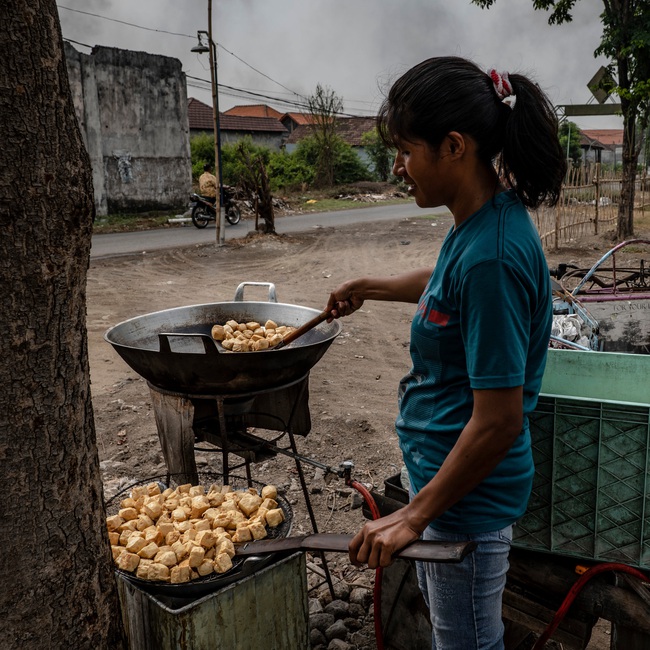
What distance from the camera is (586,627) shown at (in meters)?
1.88

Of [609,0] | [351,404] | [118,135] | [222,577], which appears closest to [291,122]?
[118,135]

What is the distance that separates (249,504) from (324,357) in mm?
4057

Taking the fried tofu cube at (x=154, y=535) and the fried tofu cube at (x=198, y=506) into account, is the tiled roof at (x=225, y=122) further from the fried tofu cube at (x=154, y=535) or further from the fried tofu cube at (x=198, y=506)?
the fried tofu cube at (x=154, y=535)

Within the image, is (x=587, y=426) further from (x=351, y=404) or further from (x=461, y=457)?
(x=351, y=404)

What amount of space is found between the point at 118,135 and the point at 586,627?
747 inches

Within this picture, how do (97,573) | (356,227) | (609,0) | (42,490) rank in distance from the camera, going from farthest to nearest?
(356,227) → (609,0) → (97,573) → (42,490)

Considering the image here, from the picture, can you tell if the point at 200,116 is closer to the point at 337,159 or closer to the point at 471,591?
the point at 337,159

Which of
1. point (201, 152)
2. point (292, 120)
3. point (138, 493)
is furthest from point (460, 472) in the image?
point (292, 120)

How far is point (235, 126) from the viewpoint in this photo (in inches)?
1315

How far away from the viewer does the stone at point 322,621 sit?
2.74m

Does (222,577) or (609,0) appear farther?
(609,0)

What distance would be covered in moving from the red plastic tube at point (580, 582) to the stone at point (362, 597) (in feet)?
3.86

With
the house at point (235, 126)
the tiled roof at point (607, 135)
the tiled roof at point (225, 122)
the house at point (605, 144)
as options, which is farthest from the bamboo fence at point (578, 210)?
the tiled roof at point (607, 135)

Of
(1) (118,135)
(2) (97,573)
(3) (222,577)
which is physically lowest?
(3) (222,577)
